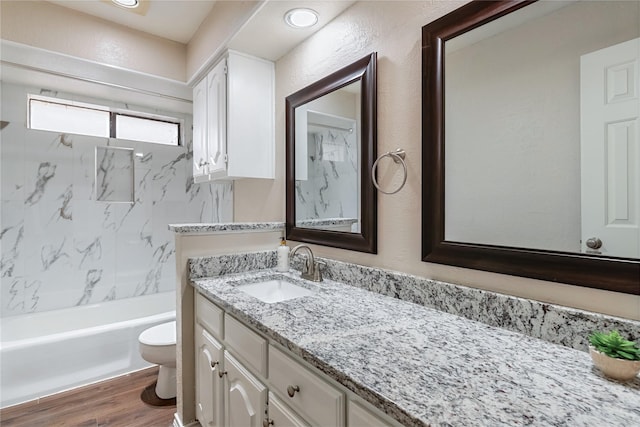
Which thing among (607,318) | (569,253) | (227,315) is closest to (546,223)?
(569,253)

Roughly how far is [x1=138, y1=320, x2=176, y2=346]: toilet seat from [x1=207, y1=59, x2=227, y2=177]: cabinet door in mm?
1174

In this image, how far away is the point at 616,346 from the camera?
2.28ft

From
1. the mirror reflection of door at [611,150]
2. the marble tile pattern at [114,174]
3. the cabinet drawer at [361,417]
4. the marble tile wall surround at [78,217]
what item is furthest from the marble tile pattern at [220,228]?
the marble tile pattern at [114,174]

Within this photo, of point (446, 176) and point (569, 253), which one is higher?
point (446, 176)

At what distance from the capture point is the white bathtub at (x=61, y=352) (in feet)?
6.74

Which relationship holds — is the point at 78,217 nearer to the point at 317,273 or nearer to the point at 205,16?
the point at 205,16

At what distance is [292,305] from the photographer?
1.22m

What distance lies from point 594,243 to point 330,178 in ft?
3.76

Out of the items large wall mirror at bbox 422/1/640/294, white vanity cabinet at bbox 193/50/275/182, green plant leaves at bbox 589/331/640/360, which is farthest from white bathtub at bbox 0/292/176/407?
green plant leaves at bbox 589/331/640/360

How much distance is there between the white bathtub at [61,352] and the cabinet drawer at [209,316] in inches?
48.5

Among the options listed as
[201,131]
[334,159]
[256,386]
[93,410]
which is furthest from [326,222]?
[93,410]

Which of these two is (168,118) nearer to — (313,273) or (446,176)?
(313,273)

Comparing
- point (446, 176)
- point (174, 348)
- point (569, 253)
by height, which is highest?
point (446, 176)

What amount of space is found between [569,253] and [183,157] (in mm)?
3596
